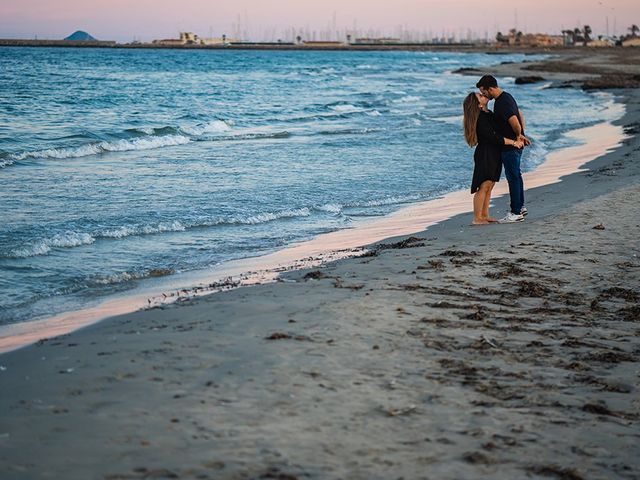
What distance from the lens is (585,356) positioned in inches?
213

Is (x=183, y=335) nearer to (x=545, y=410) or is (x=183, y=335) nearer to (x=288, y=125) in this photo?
(x=545, y=410)

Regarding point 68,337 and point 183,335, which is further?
point 68,337

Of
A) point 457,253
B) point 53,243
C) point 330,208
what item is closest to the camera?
point 457,253

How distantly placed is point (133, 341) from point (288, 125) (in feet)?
81.7

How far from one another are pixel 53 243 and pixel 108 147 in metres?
12.2

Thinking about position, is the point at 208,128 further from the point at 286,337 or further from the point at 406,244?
the point at 286,337

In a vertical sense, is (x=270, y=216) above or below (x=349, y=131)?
below

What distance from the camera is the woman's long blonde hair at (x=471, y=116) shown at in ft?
33.2

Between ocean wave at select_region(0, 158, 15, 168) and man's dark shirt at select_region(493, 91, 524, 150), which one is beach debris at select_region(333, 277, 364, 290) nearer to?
man's dark shirt at select_region(493, 91, 524, 150)

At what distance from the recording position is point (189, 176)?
16453 millimetres

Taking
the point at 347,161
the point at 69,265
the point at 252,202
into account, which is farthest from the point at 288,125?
the point at 69,265

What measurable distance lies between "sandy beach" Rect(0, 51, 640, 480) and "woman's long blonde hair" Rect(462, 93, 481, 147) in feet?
9.75

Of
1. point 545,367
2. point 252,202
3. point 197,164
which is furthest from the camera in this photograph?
point 197,164

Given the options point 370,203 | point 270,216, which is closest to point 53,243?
point 270,216
